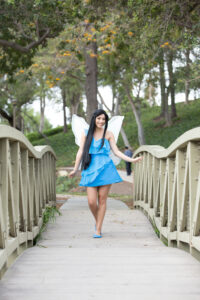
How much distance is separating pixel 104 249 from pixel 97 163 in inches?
55.7

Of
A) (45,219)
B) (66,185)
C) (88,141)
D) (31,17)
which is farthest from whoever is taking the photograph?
(66,185)

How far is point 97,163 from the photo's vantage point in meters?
5.79

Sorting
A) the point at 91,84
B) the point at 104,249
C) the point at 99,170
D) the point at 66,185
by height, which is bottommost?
the point at 66,185

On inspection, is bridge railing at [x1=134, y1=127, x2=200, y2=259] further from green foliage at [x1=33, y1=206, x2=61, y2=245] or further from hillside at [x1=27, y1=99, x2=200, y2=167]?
hillside at [x1=27, y1=99, x2=200, y2=167]

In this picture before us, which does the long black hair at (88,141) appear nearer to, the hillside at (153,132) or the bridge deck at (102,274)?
the bridge deck at (102,274)

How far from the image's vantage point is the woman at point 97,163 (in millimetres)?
5770

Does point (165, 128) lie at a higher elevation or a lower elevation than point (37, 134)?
higher

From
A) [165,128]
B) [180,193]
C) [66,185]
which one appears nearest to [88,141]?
[180,193]

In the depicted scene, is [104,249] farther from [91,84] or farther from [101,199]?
[91,84]

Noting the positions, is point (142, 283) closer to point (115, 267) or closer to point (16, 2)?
point (115, 267)

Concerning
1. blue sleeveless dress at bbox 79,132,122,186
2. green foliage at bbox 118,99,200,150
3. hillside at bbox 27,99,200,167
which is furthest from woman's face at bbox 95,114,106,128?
green foliage at bbox 118,99,200,150

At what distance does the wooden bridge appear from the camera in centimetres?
300

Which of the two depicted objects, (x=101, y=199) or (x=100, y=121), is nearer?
(x=100, y=121)

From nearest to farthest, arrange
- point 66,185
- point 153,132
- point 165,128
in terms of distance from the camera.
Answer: point 66,185, point 165,128, point 153,132
